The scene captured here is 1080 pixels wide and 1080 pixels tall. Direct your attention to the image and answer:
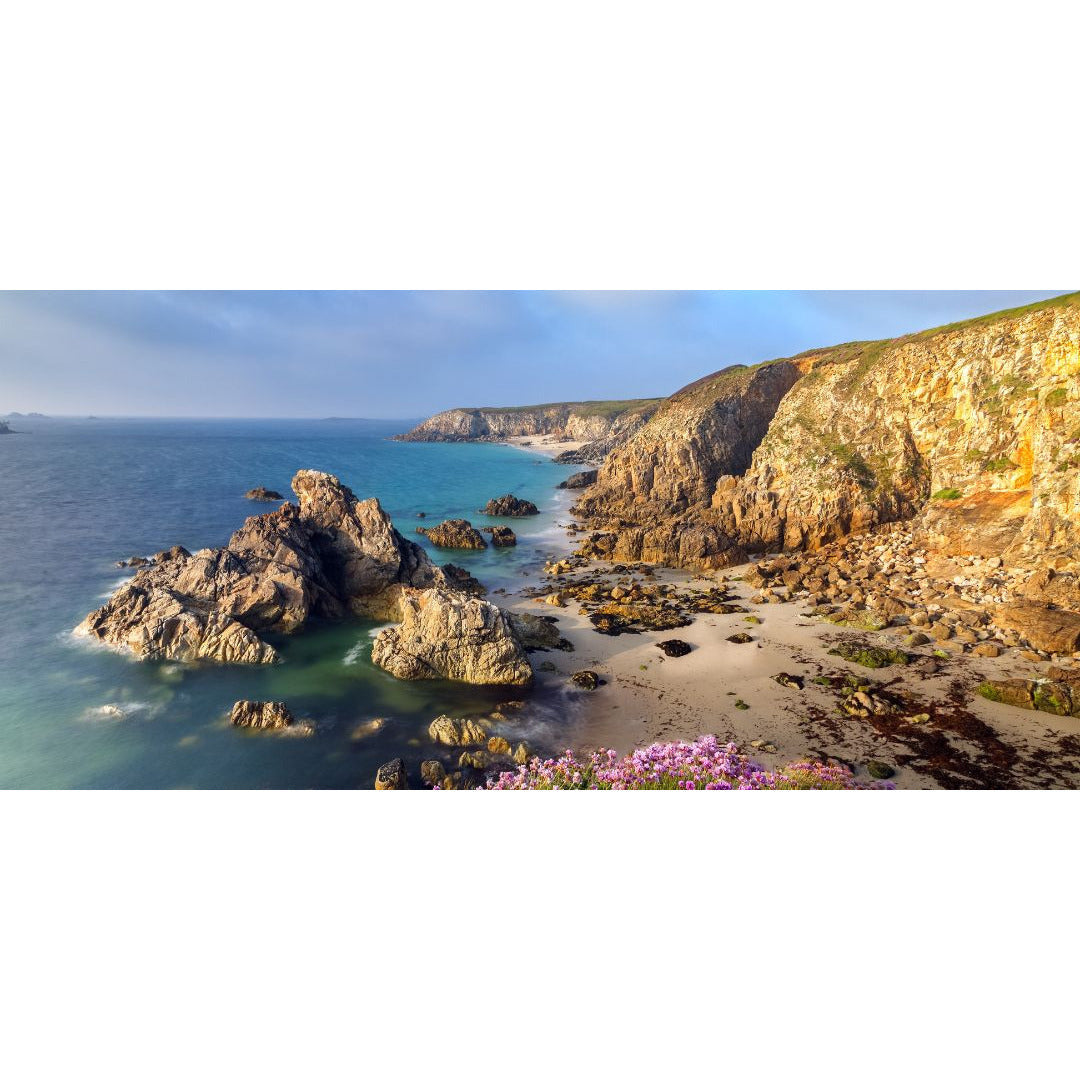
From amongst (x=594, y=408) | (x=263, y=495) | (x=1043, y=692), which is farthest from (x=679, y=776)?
(x=594, y=408)

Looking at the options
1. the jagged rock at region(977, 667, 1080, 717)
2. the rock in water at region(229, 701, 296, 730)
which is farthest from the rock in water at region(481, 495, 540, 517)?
the jagged rock at region(977, 667, 1080, 717)

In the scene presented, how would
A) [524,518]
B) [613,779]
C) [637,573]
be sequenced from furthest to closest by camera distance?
[524,518], [637,573], [613,779]

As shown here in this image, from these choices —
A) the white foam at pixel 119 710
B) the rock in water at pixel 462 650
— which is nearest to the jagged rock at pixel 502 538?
the rock in water at pixel 462 650

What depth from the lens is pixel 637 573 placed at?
100 feet

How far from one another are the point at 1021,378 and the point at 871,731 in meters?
23.6

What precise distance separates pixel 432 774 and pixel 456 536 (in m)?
27.0

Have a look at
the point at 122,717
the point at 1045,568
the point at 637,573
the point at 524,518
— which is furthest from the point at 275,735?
the point at 524,518

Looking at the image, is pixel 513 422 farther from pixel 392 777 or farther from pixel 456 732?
pixel 392 777

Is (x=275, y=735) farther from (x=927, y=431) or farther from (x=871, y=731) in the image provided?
(x=927, y=431)

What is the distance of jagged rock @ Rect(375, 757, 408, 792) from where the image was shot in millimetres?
12555

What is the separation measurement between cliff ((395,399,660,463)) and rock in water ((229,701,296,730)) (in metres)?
102

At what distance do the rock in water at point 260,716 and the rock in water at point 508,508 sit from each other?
34.5 metres

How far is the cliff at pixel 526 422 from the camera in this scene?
116 meters

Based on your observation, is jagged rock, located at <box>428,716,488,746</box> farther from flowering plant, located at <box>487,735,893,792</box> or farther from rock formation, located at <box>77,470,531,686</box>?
flowering plant, located at <box>487,735,893,792</box>
